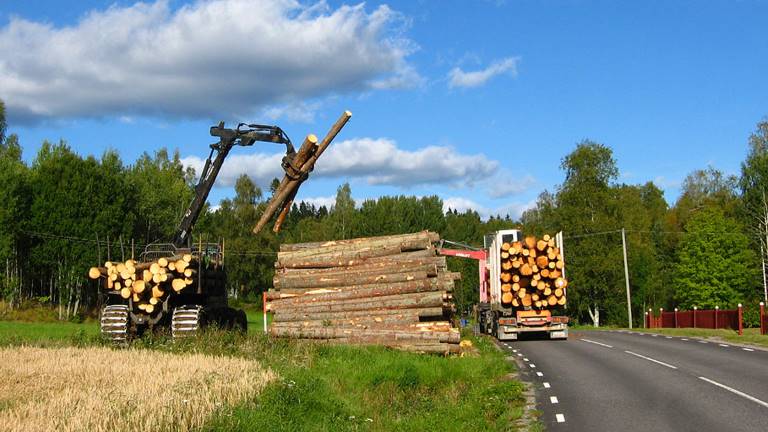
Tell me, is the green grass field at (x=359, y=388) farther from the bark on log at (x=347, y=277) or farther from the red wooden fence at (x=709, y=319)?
the red wooden fence at (x=709, y=319)

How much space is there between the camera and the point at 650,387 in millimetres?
14977

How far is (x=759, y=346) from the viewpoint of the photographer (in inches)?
961

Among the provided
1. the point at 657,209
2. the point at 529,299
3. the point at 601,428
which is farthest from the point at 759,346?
the point at 657,209

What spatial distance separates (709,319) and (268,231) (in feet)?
188

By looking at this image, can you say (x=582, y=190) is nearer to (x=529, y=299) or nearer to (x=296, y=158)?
(x=529, y=299)

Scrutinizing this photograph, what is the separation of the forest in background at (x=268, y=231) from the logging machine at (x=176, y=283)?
23.0 meters

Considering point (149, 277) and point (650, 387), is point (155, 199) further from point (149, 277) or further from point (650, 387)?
point (650, 387)

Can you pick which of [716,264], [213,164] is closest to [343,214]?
[716,264]

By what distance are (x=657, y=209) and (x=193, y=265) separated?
289 feet

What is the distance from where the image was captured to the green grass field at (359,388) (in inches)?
435

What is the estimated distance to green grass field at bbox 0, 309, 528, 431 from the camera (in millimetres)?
11047

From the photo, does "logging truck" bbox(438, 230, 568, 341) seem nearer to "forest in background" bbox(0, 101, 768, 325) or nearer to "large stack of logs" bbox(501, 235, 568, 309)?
"large stack of logs" bbox(501, 235, 568, 309)

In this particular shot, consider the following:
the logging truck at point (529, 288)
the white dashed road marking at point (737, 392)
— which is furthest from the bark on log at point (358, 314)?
the logging truck at point (529, 288)

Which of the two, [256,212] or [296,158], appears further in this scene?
[256,212]
